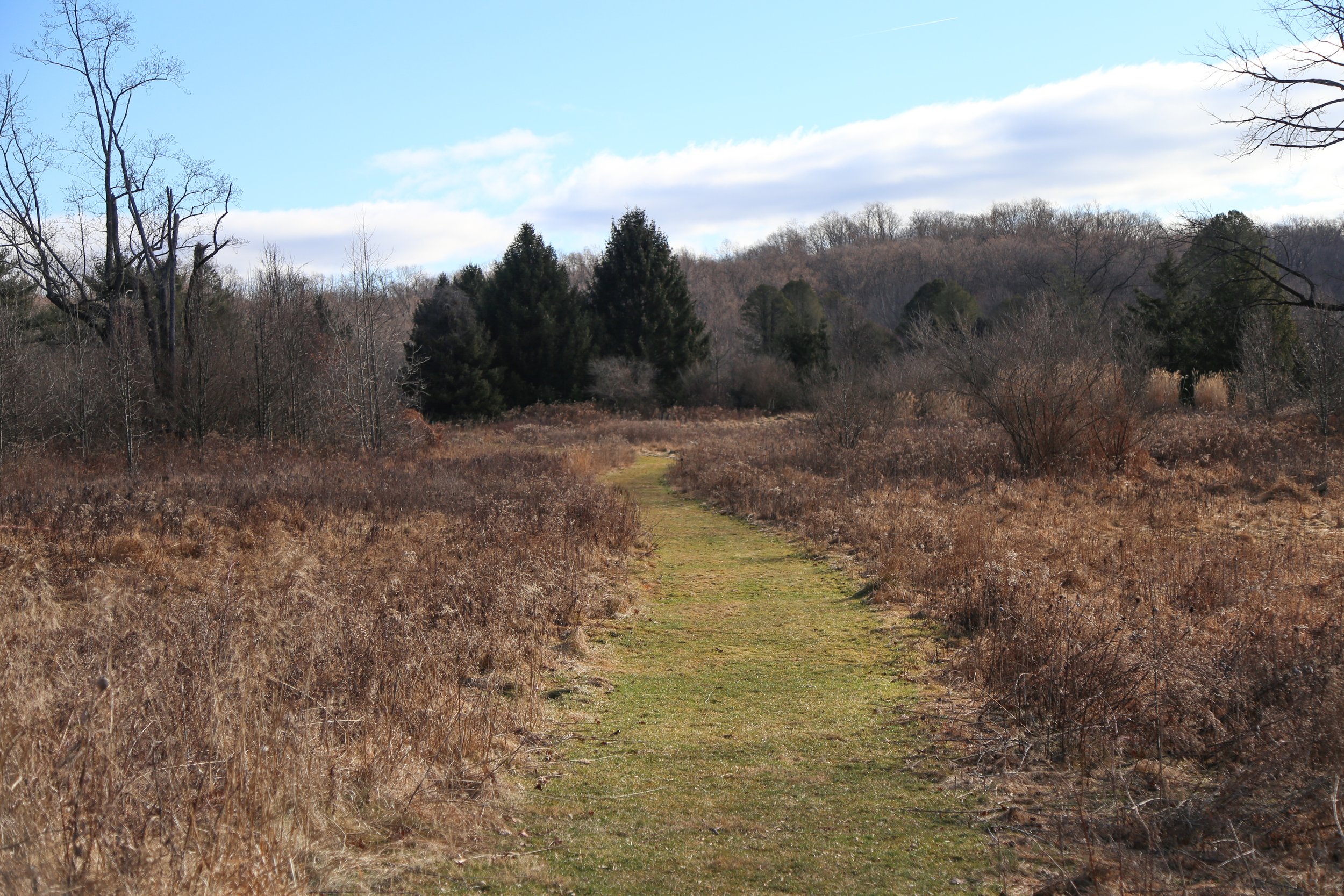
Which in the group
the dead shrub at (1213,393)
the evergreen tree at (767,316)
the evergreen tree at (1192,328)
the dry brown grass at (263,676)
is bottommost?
the dry brown grass at (263,676)

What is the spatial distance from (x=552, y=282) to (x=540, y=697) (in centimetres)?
4052

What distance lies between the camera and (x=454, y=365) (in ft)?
136

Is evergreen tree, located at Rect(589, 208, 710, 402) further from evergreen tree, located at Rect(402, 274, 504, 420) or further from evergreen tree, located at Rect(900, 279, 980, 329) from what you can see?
evergreen tree, located at Rect(900, 279, 980, 329)

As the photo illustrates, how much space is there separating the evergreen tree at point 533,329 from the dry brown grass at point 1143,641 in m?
28.6

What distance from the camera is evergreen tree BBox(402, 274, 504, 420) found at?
41.5 meters

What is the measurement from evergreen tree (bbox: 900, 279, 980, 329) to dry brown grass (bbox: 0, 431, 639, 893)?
122ft

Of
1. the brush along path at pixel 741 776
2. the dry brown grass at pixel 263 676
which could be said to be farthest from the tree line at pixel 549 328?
the brush along path at pixel 741 776

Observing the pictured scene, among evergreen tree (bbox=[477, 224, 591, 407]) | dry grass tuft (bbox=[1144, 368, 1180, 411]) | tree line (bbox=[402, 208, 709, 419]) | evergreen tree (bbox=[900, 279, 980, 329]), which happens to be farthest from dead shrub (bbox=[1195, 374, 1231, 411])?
evergreen tree (bbox=[477, 224, 591, 407])

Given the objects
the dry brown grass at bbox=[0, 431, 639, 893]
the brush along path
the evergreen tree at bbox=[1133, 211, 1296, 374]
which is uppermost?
the evergreen tree at bbox=[1133, 211, 1296, 374]

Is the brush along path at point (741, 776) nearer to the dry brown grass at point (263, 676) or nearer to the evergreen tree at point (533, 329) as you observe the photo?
the dry brown grass at point (263, 676)

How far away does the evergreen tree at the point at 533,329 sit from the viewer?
1742 inches

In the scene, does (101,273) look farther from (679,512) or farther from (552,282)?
(679,512)

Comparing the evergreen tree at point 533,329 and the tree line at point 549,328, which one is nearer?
the tree line at point 549,328

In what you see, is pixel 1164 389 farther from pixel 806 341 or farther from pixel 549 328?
pixel 549 328
